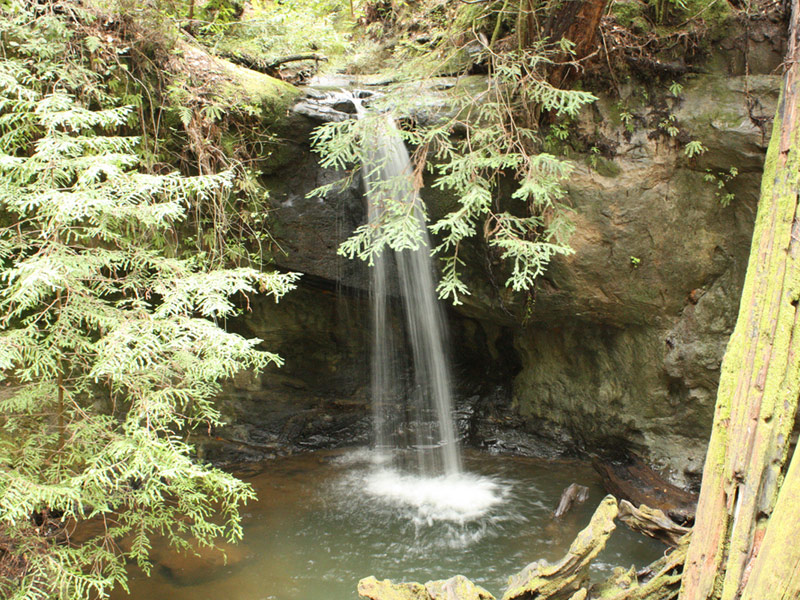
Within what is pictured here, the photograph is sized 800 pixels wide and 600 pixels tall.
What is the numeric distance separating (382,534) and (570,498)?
2.13 m

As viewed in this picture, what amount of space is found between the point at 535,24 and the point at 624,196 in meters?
1.98

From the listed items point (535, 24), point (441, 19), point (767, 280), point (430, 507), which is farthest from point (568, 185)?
point (430, 507)

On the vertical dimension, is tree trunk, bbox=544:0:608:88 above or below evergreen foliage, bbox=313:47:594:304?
above

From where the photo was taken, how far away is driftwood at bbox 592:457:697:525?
571 cm

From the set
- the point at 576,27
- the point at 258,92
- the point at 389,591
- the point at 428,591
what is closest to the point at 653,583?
the point at 428,591

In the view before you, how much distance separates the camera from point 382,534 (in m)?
5.52

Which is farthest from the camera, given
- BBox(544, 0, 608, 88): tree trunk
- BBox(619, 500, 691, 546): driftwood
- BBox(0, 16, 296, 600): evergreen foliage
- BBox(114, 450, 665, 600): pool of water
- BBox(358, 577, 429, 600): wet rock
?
BBox(544, 0, 608, 88): tree trunk

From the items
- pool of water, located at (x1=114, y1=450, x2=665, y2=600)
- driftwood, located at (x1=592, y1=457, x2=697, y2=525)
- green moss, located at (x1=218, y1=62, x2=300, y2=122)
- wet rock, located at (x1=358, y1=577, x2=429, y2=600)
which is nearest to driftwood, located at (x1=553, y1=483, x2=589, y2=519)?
pool of water, located at (x1=114, y1=450, x2=665, y2=600)

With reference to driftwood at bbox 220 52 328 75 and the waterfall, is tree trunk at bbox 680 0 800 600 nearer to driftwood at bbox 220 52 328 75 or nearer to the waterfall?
the waterfall

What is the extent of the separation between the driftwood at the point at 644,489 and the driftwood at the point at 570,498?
365 mm

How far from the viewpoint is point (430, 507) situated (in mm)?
6059

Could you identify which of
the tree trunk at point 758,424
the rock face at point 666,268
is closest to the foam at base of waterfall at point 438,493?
the rock face at point 666,268

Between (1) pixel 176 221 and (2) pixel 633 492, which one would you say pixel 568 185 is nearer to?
(2) pixel 633 492

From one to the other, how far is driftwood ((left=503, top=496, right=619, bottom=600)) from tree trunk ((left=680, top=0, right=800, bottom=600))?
0.59 metres
